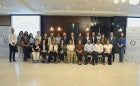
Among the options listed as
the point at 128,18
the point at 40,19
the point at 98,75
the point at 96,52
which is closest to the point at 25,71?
the point at 98,75

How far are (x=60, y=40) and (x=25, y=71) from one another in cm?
309

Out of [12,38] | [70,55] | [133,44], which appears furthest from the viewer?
[133,44]

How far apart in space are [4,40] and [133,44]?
675 cm

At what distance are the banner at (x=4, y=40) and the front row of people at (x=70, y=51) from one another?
2320 mm

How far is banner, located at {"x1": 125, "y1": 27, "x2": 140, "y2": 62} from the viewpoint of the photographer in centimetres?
1073

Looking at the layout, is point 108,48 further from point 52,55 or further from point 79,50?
point 52,55

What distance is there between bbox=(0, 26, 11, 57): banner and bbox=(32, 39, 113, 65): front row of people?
7.61 feet

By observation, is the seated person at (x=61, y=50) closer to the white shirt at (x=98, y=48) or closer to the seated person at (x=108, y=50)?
the white shirt at (x=98, y=48)

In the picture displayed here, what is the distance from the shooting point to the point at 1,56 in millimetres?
12070

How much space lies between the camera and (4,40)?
11.9 m

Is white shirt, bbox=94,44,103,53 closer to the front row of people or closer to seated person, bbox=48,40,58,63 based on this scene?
the front row of people

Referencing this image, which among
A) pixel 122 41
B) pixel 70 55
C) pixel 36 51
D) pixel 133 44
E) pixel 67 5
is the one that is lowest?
pixel 70 55

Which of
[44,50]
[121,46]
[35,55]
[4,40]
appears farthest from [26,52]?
[121,46]

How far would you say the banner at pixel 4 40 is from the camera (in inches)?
465
